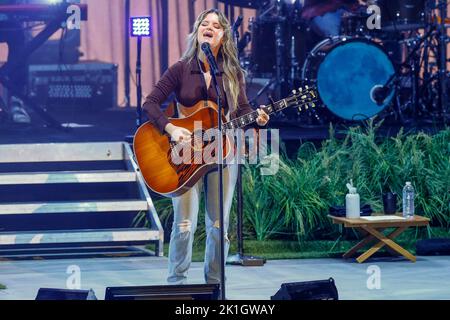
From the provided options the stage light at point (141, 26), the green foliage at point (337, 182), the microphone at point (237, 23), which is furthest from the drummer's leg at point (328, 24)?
the microphone at point (237, 23)

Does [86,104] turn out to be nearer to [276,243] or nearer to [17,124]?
[17,124]

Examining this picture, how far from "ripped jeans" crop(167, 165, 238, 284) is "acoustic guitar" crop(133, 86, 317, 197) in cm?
6

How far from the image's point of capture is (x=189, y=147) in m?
5.70

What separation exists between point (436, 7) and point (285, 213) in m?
3.22

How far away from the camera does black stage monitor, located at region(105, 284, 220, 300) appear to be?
15.5 feet

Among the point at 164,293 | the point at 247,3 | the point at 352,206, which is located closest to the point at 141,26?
the point at 247,3

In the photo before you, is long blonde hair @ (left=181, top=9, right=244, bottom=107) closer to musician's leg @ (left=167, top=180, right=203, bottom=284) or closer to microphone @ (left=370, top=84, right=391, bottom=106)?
musician's leg @ (left=167, top=180, right=203, bottom=284)

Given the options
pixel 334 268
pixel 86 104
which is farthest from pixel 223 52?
pixel 86 104

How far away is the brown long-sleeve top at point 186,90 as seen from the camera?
5625 millimetres

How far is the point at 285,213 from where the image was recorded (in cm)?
794

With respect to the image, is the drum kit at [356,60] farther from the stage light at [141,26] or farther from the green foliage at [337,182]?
the stage light at [141,26]

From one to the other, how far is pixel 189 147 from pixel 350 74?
430 centimetres

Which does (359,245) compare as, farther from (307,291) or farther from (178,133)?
(307,291)

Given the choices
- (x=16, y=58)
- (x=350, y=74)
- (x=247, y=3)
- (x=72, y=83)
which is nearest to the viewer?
(x=16, y=58)
